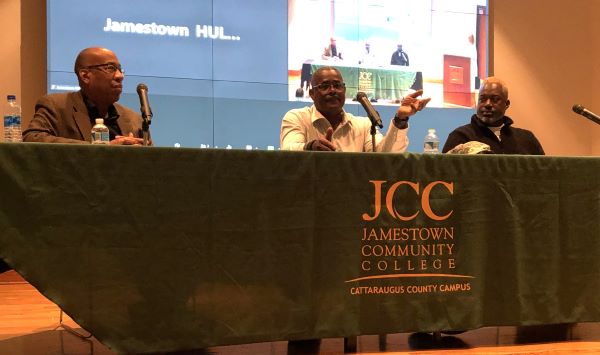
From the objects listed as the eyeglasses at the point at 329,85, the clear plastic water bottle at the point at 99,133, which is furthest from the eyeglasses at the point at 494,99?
the clear plastic water bottle at the point at 99,133

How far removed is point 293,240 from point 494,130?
67.0 inches

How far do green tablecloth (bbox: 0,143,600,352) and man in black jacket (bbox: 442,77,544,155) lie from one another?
0.82 m

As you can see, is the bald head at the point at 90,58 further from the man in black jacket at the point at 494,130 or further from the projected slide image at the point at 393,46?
the projected slide image at the point at 393,46

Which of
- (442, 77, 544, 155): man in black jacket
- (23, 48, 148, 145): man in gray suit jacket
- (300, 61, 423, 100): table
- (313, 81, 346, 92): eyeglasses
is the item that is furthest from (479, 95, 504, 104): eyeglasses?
(23, 48, 148, 145): man in gray suit jacket

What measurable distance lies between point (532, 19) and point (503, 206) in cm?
375

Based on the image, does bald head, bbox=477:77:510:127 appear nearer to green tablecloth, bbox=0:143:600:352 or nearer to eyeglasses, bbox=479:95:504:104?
eyeglasses, bbox=479:95:504:104

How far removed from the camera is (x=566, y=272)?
2424mm

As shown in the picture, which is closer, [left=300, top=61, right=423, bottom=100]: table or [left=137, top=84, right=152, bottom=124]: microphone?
[left=137, top=84, right=152, bottom=124]: microphone

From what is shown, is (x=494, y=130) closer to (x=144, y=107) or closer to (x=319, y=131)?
(x=319, y=131)

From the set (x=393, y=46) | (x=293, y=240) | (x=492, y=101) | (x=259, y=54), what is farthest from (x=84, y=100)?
(x=393, y=46)

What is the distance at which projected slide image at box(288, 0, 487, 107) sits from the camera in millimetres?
4766

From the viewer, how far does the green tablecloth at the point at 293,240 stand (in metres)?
1.90

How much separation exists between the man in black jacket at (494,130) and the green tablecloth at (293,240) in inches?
32.4

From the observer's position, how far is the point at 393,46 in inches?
196
